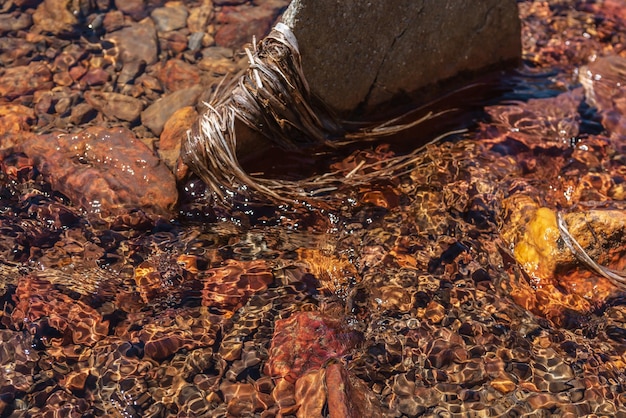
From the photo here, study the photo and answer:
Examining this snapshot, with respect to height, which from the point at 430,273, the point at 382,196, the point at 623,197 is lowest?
the point at 623,197

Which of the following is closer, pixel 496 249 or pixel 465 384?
pixel 465 384

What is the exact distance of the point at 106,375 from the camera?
3.06 m

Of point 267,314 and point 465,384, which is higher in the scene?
point 267,314

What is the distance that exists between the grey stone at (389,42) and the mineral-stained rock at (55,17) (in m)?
2.23

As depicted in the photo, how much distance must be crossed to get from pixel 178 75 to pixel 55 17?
121 cm

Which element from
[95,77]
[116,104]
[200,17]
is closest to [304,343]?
[116,104]

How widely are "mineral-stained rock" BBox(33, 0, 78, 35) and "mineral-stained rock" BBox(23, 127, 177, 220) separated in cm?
138

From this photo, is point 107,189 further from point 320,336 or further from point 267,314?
point 320,336

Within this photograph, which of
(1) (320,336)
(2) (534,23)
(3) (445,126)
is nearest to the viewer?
(1) (320,336)

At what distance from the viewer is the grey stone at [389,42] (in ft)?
12.5

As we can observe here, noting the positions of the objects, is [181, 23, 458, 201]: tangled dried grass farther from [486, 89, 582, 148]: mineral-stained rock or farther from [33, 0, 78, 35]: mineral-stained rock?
[33, 0, 78, 35]: mineral-stained rock

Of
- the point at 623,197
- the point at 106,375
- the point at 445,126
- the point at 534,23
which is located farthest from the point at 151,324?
the point at 534,23

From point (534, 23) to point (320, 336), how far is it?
3.59 metres

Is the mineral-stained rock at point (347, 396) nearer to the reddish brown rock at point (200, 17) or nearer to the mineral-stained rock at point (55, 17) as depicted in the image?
the reddish brown rock at point (200, 17)
